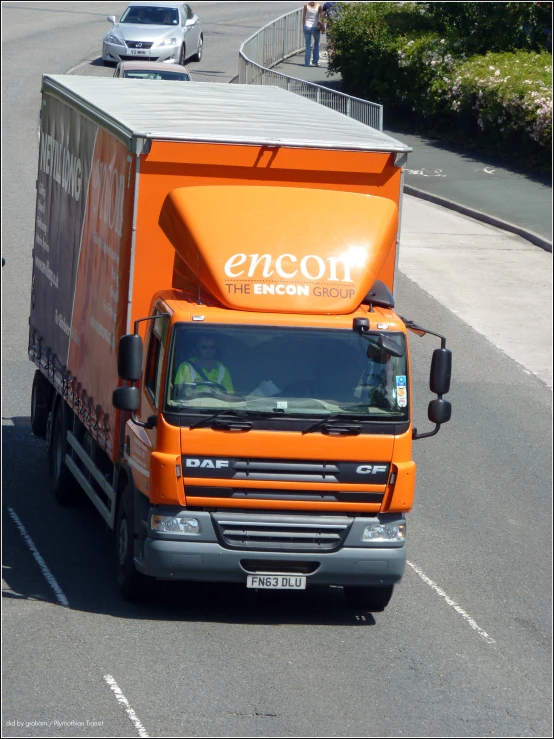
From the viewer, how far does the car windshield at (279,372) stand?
944 cm

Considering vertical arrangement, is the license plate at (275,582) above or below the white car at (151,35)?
below

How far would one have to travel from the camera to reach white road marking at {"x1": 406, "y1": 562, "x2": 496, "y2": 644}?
10.1 m

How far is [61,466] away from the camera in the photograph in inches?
505

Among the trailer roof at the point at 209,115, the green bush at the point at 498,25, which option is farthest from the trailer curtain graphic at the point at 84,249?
the green bush at the point at 498,25

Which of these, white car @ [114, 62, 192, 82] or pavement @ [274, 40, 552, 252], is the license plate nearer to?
pavement @ [274, 40, 552, 252]

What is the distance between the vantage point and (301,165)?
10203mm

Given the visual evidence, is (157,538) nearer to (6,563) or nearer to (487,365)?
(6,563)

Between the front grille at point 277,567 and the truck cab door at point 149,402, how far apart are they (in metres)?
0.99

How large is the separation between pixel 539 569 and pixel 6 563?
16.3ft

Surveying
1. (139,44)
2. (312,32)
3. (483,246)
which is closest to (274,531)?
(483,246)

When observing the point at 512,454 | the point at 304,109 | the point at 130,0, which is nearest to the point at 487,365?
the point at 512,454

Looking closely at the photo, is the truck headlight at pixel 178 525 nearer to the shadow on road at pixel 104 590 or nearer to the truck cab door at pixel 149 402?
the truck cab door at pixel 149 402

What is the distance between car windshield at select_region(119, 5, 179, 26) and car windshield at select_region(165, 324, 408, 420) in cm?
2879

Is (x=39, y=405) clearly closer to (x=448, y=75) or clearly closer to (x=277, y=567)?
(x=277, y=567)
